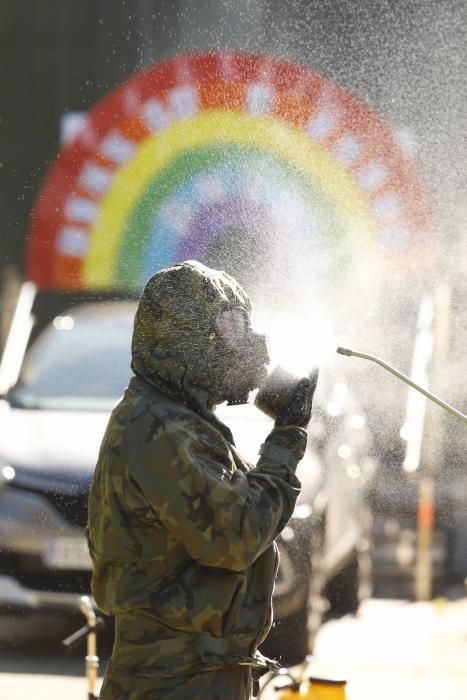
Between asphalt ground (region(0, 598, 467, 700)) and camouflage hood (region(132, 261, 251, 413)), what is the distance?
2.55m

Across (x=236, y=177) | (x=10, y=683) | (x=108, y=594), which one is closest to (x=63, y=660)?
(x=10, y=683)

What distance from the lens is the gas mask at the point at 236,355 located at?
256cm

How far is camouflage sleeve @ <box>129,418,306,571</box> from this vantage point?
2.40 meters

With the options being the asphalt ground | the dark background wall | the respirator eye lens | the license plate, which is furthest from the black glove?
the license plate

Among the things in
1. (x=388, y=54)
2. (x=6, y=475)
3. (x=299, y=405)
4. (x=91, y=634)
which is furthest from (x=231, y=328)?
(x=6, y=475)

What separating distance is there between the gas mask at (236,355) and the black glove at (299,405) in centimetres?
7

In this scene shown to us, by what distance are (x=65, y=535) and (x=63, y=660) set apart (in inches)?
22.6

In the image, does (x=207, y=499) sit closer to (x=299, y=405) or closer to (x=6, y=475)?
(x=299, y=405)

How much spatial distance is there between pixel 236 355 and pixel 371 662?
3.97m

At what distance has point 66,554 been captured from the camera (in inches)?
229

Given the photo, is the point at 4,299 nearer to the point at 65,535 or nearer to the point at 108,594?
the point at 65,535

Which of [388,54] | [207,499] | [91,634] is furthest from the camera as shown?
[388,54]

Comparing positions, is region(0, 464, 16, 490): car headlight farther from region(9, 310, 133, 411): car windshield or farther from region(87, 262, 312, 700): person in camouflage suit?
region(87, 262, 312, 700): person in camouflage suit

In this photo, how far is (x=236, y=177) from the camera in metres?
4.96
